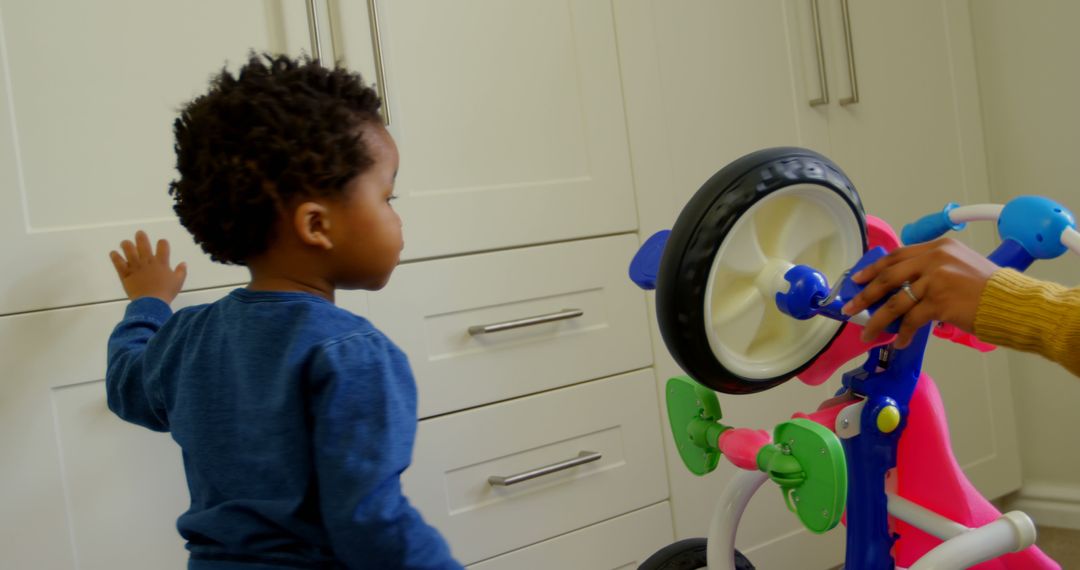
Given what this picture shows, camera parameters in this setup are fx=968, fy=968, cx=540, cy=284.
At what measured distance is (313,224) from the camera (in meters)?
0.82

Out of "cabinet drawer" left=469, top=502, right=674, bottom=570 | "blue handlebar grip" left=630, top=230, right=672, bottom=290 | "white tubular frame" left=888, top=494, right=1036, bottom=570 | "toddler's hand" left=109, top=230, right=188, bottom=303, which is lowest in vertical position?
"cabinet drawer" left=469, top=502, right=674, bottom=570

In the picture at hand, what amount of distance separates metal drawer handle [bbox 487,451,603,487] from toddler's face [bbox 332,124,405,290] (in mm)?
568

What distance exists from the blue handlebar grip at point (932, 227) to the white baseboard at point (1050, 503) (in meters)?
1.25

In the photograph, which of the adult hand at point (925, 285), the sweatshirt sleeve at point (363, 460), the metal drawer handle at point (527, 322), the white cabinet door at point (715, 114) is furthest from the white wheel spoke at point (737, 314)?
the white cabinet door at point (715, 114)

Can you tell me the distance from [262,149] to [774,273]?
49 centimetres

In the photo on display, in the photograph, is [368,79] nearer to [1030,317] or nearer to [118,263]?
[118,263]

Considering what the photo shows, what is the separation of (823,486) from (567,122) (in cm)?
76

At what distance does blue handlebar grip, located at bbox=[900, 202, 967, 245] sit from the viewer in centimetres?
104

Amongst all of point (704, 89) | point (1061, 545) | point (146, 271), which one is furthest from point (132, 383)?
point (1061, 545)

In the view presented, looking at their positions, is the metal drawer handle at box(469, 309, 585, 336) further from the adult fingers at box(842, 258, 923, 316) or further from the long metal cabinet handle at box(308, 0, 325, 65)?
the adult fingers at box(842, 258, 923, 316)

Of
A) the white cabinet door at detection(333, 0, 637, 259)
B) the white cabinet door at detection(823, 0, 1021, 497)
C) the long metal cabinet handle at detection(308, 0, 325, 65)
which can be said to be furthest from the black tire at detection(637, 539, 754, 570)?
the white cabinet door at detection(823, 0, 1021, 497)

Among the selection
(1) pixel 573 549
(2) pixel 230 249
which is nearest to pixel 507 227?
(1) pixel 573 549

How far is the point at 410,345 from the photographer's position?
1.31m

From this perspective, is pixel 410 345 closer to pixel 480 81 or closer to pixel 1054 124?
pixel 480 81
